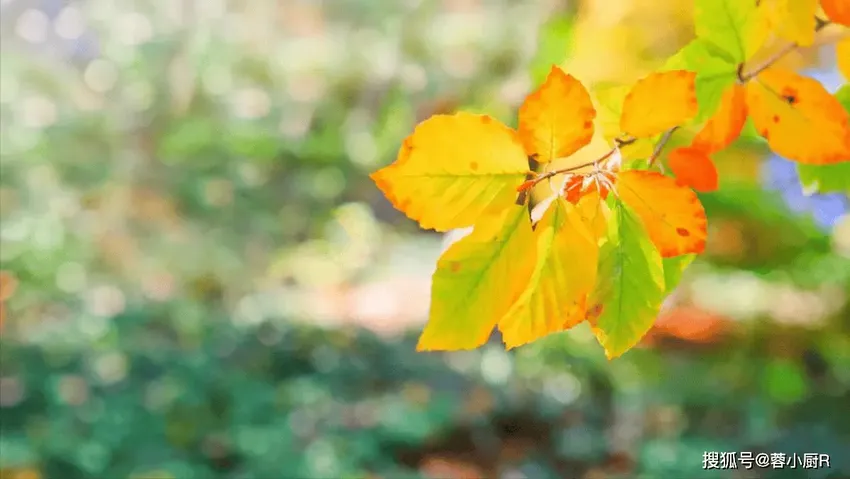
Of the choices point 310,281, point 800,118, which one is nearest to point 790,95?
point 800,118

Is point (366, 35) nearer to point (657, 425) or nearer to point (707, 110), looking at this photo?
point (657, 425)

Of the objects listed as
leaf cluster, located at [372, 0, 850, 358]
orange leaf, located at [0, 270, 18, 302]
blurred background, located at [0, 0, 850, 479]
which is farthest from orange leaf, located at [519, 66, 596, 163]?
orange leaf, located at [0, 270, 18, 302]

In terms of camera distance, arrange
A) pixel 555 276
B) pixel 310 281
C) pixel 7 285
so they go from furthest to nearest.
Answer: pixel 310 281 → pixel 7 285 → pixel 555 276

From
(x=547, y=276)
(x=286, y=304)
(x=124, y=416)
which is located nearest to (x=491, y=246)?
(x=547, y=276)

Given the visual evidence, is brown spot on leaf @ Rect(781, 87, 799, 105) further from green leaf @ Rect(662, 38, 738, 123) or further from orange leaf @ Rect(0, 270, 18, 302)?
orange leaf @ Rect(0, 270, 18, 302)

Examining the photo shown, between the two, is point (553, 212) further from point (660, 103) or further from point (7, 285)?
point (7, 285)

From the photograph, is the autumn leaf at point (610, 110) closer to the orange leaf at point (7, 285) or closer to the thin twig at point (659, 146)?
the thin twig at point (659, 146)
